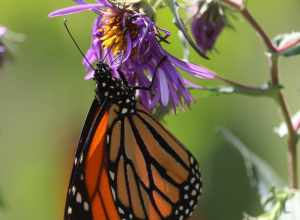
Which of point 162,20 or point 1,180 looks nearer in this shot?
point 162,20

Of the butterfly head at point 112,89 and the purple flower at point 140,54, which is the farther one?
the butterfly head at point 112,89

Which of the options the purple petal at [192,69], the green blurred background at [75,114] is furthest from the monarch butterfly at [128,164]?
the green blurred background at [75,114]

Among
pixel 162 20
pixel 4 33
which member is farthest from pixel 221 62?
pixel 4 33

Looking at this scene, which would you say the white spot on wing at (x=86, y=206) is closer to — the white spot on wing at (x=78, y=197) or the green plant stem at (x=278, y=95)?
the white spot on wing at (x=78, y=197)

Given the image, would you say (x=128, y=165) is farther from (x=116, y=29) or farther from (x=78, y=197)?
(x=116, y=29)

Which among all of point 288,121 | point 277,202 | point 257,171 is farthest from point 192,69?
point 257,171

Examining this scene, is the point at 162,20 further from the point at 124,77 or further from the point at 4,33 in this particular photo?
the point at 124,77

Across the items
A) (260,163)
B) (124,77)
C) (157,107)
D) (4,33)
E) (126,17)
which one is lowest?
(260,163)
